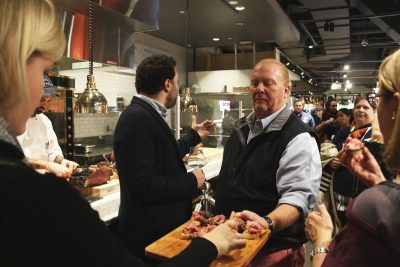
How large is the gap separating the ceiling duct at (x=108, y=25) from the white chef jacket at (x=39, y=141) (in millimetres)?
909

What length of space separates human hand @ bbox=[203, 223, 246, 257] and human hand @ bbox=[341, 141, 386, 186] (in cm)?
56

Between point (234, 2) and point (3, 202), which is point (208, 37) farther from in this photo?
point (3, 202)

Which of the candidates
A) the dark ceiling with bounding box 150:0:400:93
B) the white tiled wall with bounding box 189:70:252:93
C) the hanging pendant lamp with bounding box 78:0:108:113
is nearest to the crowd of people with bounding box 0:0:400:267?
the hanging pendant lamp with bounding box 78:0:108:113

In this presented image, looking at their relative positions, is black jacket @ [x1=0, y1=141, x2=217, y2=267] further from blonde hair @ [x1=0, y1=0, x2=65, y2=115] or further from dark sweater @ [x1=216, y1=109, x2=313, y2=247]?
dark sweater @ [x1=216, y1=109, x2=313, y2=247]

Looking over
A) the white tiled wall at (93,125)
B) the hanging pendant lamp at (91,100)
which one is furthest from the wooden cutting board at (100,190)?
the white tiled wall at (93,125)

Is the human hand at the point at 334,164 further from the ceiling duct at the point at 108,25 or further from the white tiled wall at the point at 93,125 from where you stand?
the white tiled wall at the point at 93,125

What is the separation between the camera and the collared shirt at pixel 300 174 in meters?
1.88

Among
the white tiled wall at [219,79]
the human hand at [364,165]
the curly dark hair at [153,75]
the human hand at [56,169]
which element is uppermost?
the white tiled wall at [219,79]

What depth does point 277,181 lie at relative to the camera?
6.47 ft

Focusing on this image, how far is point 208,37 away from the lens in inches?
332

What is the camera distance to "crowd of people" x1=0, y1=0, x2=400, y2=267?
68 centimetres

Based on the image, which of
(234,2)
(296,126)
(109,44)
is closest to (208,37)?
(234,2)

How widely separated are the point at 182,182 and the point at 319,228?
87 centimetres

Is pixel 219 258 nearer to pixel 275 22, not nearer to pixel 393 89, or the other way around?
pixel 393 89
